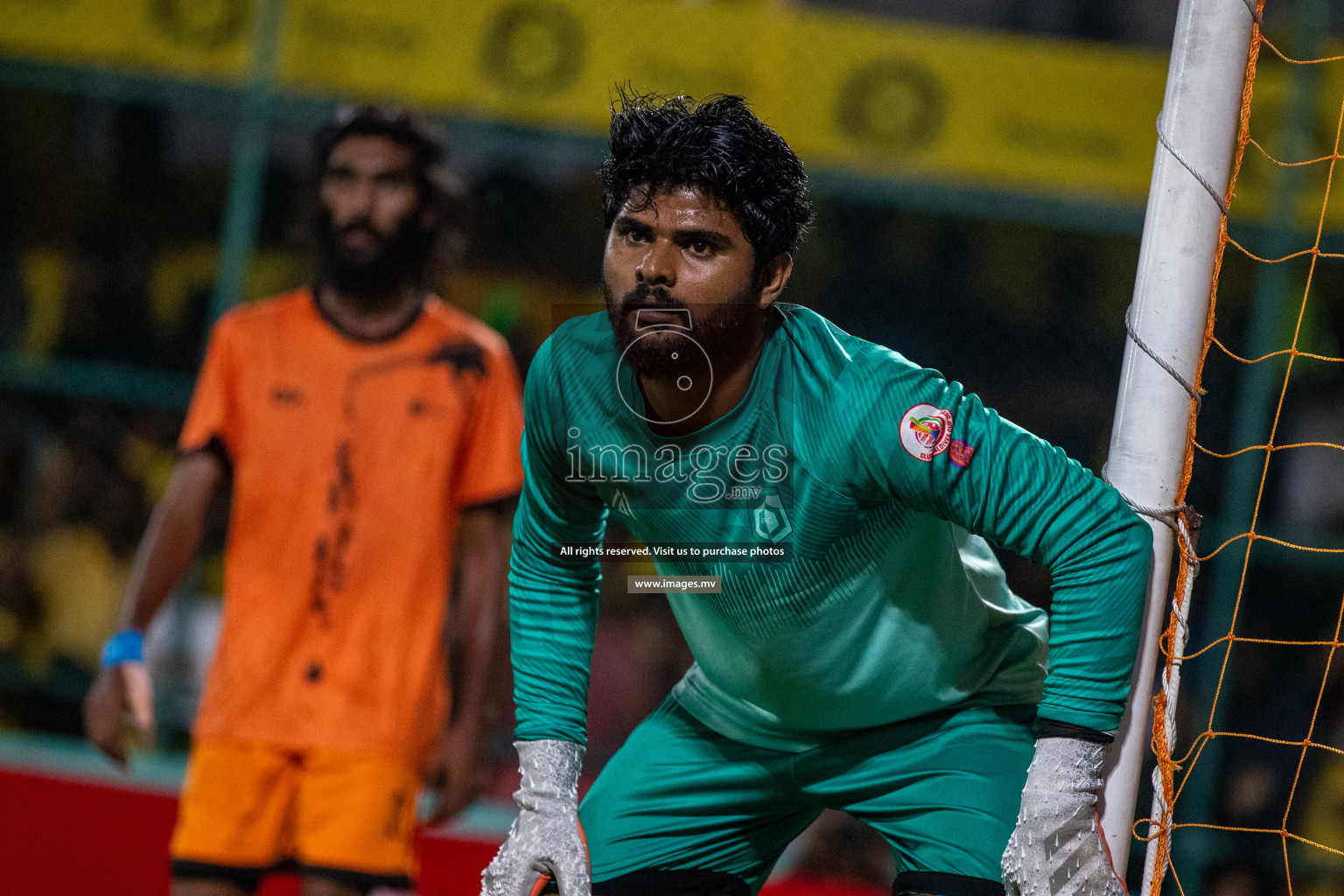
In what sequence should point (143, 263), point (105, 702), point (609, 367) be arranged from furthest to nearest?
point (143, 263), point (105, 702), point (609, 367)

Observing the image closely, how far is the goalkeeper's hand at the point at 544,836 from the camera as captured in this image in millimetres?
1991

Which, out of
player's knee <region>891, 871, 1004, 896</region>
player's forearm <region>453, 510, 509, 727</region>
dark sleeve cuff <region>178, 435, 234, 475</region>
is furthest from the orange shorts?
player's knee <region>891, 871, 1004, 896</region>

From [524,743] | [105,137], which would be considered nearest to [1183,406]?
[524,743]

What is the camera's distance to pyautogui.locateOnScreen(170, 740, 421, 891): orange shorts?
2982 mm

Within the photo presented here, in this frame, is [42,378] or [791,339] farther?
[42,378]

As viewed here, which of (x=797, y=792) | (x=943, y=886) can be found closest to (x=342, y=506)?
(x=797, y=792)

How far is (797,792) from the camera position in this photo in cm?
213

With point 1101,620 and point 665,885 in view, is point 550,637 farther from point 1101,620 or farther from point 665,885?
point 1101,620

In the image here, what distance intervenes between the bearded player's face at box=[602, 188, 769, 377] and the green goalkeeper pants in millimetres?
672

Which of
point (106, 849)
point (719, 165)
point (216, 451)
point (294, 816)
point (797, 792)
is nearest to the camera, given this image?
point (719, 165)

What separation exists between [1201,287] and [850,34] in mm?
3693

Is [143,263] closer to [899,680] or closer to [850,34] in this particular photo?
[850,34]

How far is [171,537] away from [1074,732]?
7.80ft

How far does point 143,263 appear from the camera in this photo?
6.08 metres
